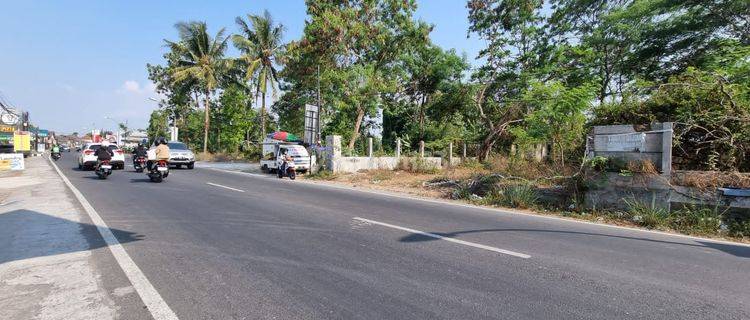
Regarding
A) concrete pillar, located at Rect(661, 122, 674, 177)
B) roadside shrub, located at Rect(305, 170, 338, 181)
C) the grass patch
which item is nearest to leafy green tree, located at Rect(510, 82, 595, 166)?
concrete pillar, located at Rect(661, 122, 674, 177)

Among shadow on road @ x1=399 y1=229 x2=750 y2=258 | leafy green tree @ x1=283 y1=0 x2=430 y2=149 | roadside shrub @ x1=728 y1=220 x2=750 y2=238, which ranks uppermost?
leafy green tree @ x1=283 y1=0 x2=430 y2=149

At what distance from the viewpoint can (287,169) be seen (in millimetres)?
19078

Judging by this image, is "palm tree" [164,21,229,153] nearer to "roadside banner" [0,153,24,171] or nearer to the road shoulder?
"roadside banner" [0,153,24,171]

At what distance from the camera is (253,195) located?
11539 millimetres

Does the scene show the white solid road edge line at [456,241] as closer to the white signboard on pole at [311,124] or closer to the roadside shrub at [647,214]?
the roadside shrub at [647,214]

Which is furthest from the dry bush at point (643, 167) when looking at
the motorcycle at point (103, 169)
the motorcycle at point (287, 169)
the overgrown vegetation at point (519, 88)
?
the motorcycle at point (103, 169)

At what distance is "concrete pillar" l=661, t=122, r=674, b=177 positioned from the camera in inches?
322

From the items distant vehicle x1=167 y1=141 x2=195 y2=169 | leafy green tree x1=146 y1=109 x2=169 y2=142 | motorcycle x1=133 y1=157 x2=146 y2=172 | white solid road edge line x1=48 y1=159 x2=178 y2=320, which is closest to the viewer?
white solid road edge line x1=48 y1=159 x2=178 y2=320

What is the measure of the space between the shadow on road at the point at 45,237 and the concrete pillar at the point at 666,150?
31.4ft

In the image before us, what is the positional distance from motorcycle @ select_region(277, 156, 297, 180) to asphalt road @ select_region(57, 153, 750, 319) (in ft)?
34.4

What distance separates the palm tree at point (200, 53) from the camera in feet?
118

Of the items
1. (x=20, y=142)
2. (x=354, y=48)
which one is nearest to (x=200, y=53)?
(x=20, y=142)

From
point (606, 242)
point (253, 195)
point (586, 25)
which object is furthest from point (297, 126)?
point (606, 242)

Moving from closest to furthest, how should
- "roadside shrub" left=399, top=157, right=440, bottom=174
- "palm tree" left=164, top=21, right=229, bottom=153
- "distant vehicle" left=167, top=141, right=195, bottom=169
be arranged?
"roadside shrub" left=399, top=157, right=440, bottom=174
"distant vehicle" left=167, top=141, right=195, bottom=169
"palm tree" left=164, top=21, right=229, bottom=153
